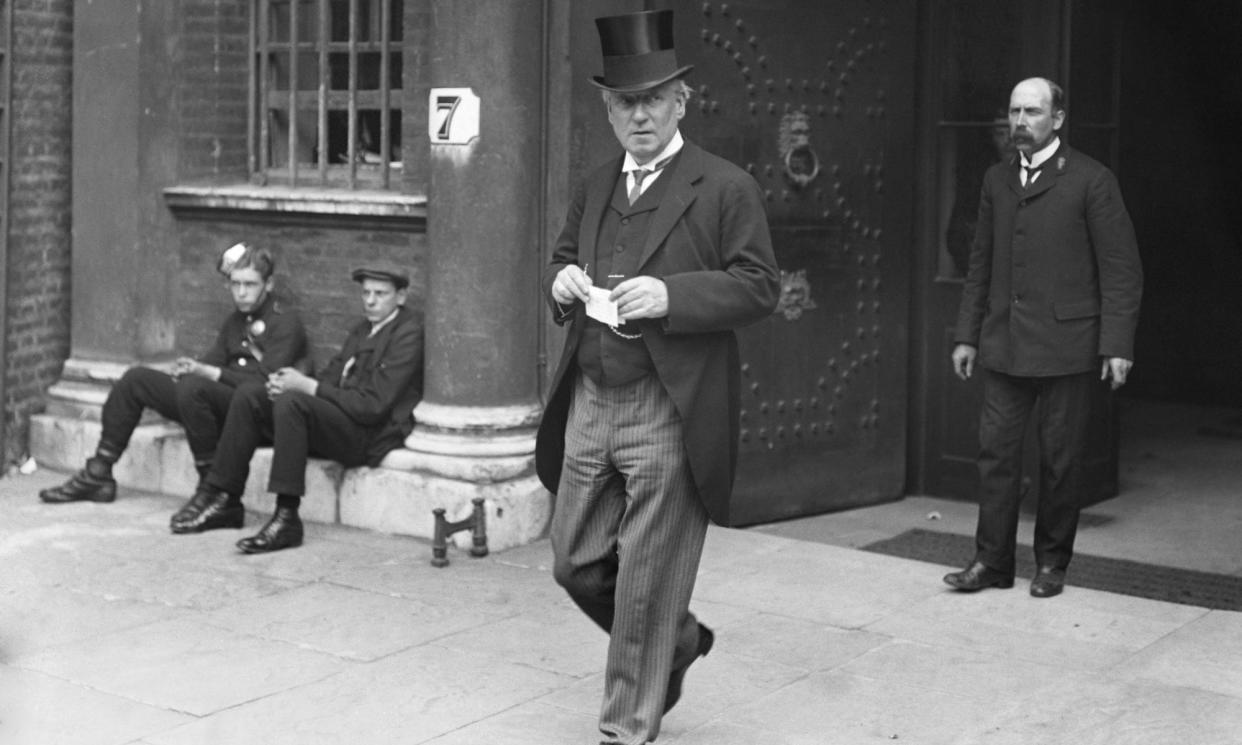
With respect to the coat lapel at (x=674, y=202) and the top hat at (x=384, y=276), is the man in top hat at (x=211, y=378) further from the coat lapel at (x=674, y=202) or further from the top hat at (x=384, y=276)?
the coat lapel at (x=674, y=202)

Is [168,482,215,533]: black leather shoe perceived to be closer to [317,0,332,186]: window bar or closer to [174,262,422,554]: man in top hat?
[174,262,422,554]: man in top hat

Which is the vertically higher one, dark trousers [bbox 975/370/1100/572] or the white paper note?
the white paper note

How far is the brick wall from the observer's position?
9852mm

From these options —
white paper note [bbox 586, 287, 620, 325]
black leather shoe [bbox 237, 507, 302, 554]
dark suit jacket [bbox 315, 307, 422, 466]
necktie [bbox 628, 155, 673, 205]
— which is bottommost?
black leather shoe [bbox 237, 507, 302, 554]

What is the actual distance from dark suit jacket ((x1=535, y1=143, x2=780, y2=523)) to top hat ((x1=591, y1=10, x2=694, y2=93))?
277 mm

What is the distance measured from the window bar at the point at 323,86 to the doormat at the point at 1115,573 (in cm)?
318

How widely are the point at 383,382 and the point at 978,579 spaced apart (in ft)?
9.04

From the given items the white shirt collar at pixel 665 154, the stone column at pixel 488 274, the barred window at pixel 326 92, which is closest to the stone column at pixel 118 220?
the barred window at pixel 326 92

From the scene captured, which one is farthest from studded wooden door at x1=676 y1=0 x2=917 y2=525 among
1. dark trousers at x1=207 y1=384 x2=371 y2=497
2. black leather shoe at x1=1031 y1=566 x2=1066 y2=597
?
dark trousers at x1=207 y1=384 x2=371 y2=497

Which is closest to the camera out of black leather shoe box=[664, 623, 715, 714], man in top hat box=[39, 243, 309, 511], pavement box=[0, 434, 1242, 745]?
black leather shoe box=[664, 623, 715, 714]

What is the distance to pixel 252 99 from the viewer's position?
967cm

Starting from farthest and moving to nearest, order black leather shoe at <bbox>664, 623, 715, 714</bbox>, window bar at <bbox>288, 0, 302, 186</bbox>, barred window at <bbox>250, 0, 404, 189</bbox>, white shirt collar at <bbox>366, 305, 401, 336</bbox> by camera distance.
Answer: window bar at <bbox>288, 0, 302, 186</bbox>, barred window at <bbox>250, 0, 404, 189</bbox>, white shirt collar at <bbox>366, 305, 401, 336</bbox>, black leather shoe at <bbox>664, 623, 715, 714</bbox>

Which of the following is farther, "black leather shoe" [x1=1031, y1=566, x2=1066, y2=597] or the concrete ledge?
the concrete ledge

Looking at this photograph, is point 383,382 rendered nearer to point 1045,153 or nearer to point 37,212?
point 37,212
